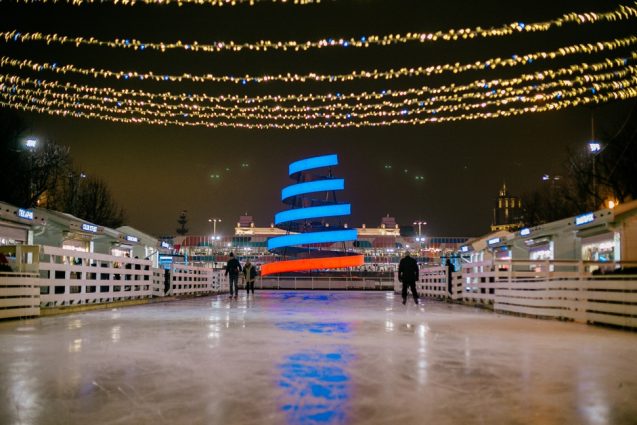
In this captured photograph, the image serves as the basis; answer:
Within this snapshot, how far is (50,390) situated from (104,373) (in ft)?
2.65

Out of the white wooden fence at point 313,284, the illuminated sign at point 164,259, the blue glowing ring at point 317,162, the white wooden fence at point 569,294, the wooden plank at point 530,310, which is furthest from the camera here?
the illuminated sign at point 164,259

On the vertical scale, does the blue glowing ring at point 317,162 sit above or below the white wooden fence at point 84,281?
above

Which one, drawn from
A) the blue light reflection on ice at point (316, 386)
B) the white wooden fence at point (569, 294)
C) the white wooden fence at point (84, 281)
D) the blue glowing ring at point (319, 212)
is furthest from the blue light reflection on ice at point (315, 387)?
the blue glowing ring at point (319, 212)

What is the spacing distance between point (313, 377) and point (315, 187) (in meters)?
33.5

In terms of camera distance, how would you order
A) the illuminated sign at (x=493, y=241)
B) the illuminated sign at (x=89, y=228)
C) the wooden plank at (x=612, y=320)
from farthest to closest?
the illuminated sign at (x=493, y=241) → the illuminated sign at (x=89, y=228) → the wooden plank at (x=612, y=320)

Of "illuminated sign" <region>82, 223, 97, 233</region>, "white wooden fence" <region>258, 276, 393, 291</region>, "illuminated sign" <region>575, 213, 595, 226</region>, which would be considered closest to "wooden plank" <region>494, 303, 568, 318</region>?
"illuminated sign" <region>575, 213, 595, 226</region>

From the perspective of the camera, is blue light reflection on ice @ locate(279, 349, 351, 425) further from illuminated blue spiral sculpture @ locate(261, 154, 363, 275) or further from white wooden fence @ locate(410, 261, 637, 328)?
illuminated blue spiral sculpture @ locate(261, 154, 363, 275)

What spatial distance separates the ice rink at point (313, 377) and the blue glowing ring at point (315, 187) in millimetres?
29393

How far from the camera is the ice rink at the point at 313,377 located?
414 centimetres

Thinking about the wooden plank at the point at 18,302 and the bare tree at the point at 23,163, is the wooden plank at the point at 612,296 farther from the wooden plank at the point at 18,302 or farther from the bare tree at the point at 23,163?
the bare tree at the point at 23,163

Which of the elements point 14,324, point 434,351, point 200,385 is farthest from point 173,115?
point 200,385

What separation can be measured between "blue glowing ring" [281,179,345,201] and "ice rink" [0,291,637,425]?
2939cm

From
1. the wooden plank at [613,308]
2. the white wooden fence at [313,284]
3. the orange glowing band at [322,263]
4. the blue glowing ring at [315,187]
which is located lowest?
the white wooden fence at [313,284]

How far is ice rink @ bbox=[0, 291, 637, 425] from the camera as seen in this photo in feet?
13.6
